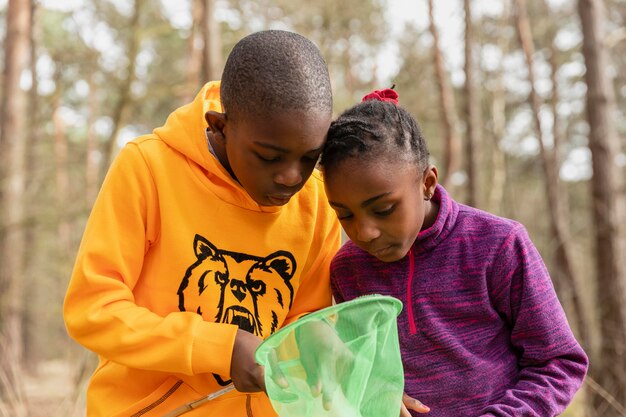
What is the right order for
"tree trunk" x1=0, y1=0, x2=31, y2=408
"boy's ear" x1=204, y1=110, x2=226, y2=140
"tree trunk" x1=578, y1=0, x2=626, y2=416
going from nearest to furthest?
"boy's ear" x1=204, y1=110, x2=226, y2=140 → "tree trunk" x1=578, y1=0, x2=626, y2=416 → "tree trunk" x1=0, y1=0, x2=31, y2=408

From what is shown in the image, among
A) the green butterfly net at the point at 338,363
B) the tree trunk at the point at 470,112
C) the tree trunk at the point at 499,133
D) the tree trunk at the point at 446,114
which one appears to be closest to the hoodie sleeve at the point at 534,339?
the green butterfly net at the point at 338,363

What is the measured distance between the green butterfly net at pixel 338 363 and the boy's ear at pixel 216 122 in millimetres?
707

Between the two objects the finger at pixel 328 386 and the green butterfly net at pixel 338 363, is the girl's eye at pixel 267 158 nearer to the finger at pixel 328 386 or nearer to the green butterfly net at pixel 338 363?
the green butterfly net at pixel 338 363

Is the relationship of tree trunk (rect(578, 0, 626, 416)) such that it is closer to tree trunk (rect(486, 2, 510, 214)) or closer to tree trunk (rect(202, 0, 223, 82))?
tree trunk (rect(202, 0, 223, 82))

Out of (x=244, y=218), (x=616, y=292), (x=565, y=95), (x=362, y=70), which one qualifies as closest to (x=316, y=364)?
(x=244, y=218)

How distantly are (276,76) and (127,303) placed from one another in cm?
80

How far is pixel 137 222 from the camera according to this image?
229 centimetres

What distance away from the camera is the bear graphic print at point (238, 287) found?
2359 millimetres

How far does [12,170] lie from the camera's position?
28.1ft

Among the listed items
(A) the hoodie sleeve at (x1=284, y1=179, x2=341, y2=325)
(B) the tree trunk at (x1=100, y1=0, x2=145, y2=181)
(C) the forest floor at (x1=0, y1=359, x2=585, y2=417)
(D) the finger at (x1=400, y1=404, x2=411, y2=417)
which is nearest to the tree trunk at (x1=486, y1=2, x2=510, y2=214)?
(C) the forest floor at (x1=0, y1=359, x2=585, y2=417)

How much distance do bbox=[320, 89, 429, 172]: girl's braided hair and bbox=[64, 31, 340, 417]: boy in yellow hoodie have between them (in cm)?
7

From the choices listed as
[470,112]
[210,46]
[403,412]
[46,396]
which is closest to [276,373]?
[403,412]

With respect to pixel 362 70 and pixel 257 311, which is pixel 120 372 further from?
pixel 362 70

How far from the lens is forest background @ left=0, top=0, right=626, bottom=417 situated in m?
7.14
